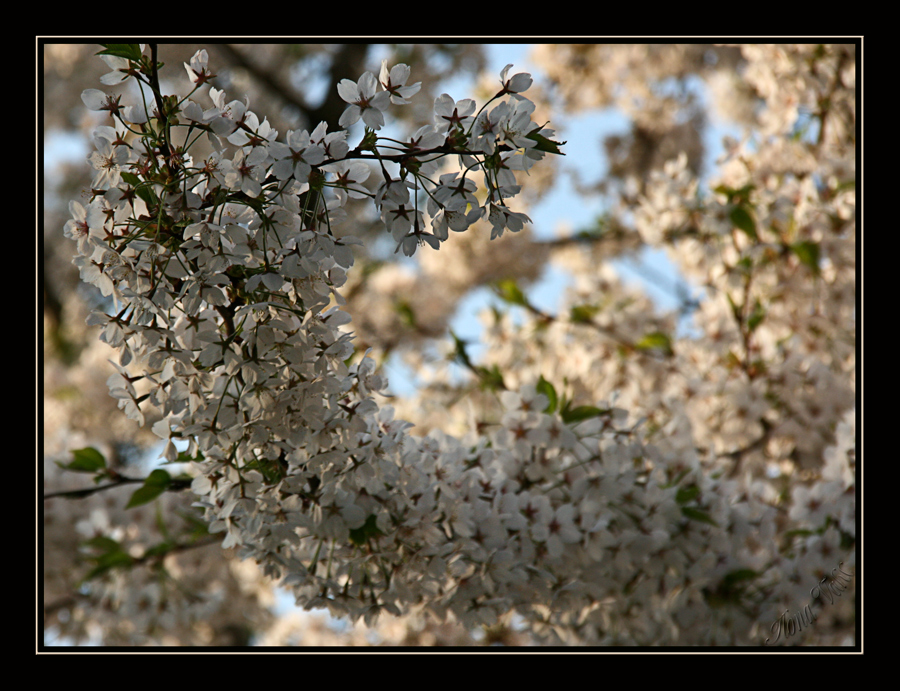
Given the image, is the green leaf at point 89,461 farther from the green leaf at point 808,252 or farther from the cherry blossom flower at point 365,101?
the green leaf at point 808,252

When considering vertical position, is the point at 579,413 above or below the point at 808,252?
below

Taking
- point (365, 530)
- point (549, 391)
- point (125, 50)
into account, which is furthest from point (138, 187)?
point (549, 391)

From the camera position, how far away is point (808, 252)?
2.81 metres

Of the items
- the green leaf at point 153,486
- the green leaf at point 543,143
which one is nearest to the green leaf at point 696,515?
the green leaf at point 543,143

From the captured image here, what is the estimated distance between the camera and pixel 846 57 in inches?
118

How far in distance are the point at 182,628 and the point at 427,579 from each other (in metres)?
2.29

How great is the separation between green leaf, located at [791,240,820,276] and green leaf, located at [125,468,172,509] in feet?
7.79

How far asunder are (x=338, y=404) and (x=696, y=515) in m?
1.21

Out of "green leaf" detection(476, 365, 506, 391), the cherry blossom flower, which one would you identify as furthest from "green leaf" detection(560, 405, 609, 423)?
the cherry blossom flower

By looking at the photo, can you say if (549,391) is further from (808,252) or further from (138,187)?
(808,252)

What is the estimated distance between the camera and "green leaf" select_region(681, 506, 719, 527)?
209 cm

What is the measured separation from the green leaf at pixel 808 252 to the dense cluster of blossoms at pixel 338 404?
3.75 ft

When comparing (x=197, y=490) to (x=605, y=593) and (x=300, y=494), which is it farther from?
(x=605, y=593)

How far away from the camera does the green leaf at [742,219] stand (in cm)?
270
